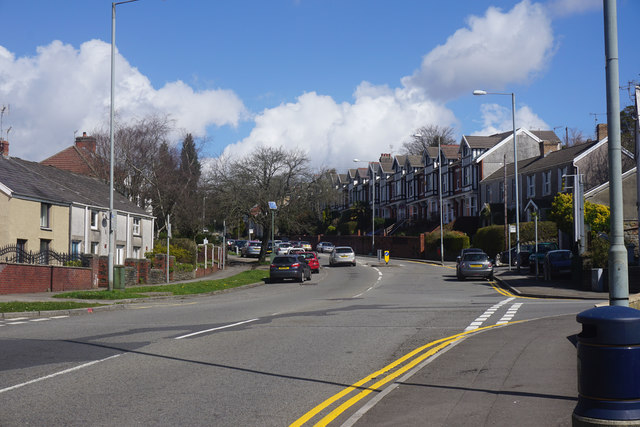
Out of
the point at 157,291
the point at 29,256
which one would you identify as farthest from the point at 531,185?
the point at 29,256

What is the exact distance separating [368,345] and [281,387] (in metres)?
4.00

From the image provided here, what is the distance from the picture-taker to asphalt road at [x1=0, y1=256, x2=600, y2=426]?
733cm

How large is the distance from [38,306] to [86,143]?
1739 inches

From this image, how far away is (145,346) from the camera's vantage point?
12.1 metres

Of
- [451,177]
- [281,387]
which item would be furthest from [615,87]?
[451,177]

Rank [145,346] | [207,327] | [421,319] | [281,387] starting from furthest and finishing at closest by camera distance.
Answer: [421,319], [207,327], [145,346], [281,387]

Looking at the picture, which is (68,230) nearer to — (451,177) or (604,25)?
(604,25)

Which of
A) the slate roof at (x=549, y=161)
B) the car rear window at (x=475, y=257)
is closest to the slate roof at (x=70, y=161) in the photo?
the car rear window at (x=475, y=257)

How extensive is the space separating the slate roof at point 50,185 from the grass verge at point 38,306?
13.1 m

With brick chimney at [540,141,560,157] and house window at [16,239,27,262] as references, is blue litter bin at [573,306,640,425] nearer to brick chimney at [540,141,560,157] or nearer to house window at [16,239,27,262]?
house window at [16,239,27,262]

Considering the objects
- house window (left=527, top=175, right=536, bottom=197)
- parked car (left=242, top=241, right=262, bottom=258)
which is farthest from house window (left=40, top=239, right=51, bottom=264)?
house window (left=527, top=175, right=536, bottom=197)

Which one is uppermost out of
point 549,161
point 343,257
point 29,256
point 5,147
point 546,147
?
point 546,147

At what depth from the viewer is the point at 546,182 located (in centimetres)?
5488

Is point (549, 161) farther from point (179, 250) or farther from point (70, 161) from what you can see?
point (70, 161)
